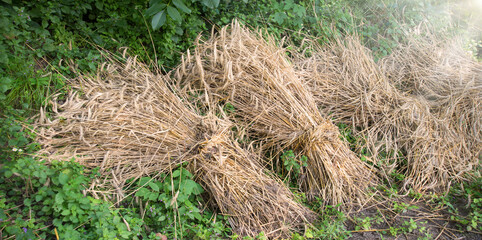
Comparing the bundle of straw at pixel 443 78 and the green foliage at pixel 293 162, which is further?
the bundle of straw at pixel 443 78

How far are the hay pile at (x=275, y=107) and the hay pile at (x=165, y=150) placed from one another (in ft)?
0.90

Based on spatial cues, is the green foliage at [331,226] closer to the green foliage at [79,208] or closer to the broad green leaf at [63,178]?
the green foliage at [79,208]

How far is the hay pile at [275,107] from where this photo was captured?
2.92 meters

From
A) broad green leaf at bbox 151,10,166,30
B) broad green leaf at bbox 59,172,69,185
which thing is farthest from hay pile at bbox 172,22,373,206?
broad green leaf at bbox 59,172,69,185

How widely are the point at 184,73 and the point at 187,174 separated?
117 centimetres

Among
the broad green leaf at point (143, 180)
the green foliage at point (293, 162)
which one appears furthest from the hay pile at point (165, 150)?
the green foliage at point (293, 162)

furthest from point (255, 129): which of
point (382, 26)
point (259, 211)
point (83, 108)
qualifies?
point (382, 26)

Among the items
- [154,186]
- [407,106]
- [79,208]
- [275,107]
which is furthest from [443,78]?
[79,208]

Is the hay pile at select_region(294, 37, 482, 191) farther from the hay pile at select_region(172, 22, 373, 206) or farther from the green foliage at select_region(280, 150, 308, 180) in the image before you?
the green foliage at select_region(280, 150, 308, 180)

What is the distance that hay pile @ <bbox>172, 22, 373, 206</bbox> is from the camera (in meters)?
2.92

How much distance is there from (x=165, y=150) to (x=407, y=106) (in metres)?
2.49

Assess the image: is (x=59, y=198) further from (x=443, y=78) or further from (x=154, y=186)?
(x=443, y=78)

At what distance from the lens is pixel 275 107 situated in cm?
307

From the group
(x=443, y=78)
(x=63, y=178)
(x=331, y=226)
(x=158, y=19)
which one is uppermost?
(x=158, y=19)
